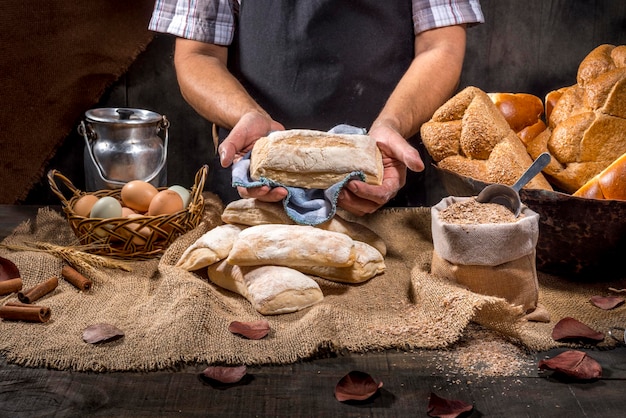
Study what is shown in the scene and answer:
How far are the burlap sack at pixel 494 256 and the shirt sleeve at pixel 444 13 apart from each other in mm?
1073

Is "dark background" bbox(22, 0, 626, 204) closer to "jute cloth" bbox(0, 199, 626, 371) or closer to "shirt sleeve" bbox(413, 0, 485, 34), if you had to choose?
"shirt sleeve" bbox(413, 0, 485, 34)

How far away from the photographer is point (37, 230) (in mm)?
2230

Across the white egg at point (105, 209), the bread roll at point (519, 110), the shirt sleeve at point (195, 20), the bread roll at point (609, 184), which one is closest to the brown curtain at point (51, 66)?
the shirt sleeve at point (195, 20)

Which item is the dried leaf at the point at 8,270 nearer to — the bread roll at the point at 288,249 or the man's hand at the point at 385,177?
the bread roll at the point at 288,249

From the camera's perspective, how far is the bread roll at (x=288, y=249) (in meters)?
1.71

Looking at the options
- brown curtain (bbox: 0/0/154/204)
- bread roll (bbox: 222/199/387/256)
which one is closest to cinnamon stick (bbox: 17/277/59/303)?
bread roll (bbox: 222/199/387/256)

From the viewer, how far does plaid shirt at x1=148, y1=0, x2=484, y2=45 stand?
2496mm

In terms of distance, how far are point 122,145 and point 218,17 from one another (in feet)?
1.94

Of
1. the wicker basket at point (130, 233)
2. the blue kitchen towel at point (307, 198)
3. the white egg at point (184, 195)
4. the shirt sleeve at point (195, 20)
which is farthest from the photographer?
the shirt sleeve at point (195, 20)

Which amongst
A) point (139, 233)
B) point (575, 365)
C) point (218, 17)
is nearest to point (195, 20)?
point (218, 17)

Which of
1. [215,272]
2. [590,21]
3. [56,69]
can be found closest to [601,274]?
[215,272]

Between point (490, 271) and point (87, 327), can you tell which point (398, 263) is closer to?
point (490, 271)

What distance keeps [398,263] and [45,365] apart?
38.2 inches

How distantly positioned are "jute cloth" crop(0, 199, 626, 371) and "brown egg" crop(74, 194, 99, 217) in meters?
0.26
